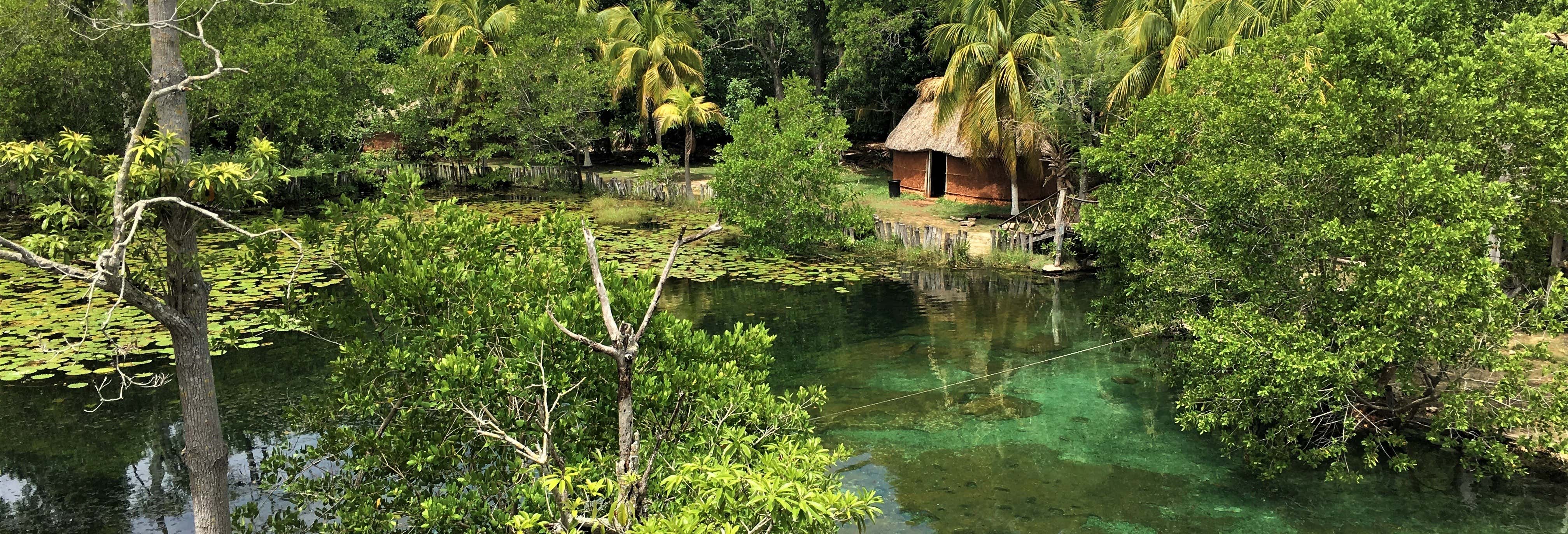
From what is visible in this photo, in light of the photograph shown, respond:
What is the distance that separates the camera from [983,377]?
559 inches

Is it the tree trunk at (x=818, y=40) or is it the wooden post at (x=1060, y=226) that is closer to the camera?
the wooden post at (x=1060, y=226)

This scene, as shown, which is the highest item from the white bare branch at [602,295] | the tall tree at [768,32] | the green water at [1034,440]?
the tall tree at [768,32]

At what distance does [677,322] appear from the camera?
7.00 m

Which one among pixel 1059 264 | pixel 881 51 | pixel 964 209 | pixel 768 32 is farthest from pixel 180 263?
pixel 768 32

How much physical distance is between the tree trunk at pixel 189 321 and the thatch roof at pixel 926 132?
1789 cm

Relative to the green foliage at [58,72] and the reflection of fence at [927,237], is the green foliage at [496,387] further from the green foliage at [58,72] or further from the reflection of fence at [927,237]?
the green foliage at [58,72]

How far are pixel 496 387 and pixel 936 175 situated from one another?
20.7 meters

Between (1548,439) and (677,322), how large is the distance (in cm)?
747

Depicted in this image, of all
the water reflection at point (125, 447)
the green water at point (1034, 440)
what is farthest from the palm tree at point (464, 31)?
the water reflection at point (125, 447)

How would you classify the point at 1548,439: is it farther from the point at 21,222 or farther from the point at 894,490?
the point at 21,222

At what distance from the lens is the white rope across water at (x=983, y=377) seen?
12.9m

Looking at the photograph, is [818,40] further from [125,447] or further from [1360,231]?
[1360,231]

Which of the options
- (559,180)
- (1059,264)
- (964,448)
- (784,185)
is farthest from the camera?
(559,180)

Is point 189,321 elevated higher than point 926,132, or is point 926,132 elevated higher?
point 926,132
